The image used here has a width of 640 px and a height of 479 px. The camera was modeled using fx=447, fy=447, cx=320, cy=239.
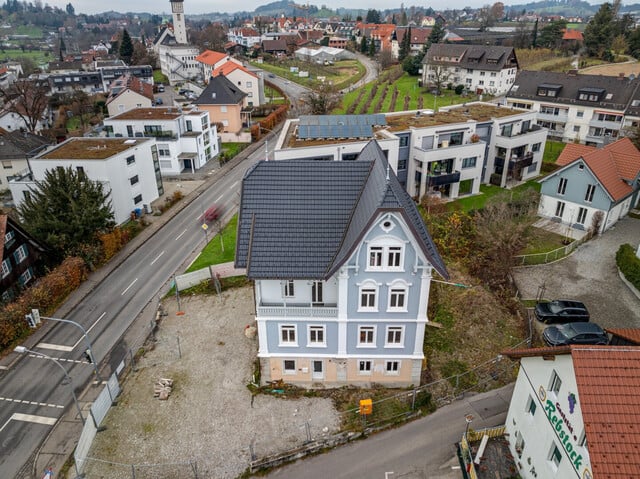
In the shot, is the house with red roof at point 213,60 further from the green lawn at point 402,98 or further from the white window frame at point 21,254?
the white window frame at point 21,254

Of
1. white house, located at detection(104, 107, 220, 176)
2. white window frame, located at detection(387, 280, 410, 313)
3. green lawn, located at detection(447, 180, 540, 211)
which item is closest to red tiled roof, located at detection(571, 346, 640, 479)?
white window frame, located at detection(387, 280, 410, 313)

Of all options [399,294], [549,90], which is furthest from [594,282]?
[549,90]

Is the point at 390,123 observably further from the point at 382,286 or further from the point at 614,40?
the point at 614,40

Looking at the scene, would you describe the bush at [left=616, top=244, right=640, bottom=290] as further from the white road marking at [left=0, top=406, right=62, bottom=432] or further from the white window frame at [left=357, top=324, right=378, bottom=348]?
the white road marking at [left=0, top=406, right=62, bottom=432]

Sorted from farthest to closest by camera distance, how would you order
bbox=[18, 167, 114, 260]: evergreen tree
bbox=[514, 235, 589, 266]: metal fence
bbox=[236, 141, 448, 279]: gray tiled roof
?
bbox=[514, 235, 589, 266]: metal fence, bbox=[18, 167, 114, 260]: evergreen tree, bbox=[236, 141, 448, 279]: gray tiled roof

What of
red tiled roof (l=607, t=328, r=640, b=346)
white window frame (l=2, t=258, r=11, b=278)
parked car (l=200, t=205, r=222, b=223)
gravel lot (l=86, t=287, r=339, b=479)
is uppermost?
red tiled roof (l=607, t=328, r=640, b=346)

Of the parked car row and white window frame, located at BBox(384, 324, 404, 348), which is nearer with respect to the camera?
white window frame, located at BBox(384, 324, 404, 348)

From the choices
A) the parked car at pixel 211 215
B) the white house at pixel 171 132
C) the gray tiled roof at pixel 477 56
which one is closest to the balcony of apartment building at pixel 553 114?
the gray tiled roof at pixel 477 56
